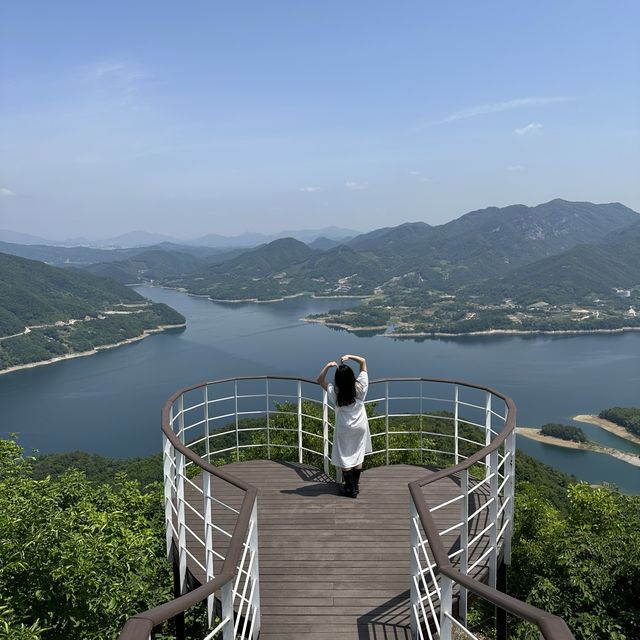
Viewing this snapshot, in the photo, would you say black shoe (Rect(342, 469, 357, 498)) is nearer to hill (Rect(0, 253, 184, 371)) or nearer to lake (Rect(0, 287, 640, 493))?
lake (Rect(0, 287, 640, 493))

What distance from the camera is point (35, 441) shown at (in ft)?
198

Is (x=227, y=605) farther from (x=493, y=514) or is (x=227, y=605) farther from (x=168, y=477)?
(x=493, y=514)

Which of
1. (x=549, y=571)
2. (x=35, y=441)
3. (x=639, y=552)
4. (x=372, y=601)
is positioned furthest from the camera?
(x=35, y=441)

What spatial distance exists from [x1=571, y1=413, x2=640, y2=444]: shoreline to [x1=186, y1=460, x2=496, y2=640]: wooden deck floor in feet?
219

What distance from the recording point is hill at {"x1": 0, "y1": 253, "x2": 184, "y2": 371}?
10462 cm

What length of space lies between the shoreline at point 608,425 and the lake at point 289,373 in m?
0.73

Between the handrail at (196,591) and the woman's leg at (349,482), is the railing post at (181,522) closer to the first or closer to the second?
the handrail at (196,591)

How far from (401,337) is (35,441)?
249ft

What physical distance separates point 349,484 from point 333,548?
0.93 meters

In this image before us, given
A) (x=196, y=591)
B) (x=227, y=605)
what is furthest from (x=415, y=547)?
(x=196, y=591)

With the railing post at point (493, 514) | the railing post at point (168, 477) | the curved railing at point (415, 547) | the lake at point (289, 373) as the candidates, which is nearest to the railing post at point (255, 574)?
the curved railing at point (415, 547)

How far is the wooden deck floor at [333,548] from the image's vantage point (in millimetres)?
3316

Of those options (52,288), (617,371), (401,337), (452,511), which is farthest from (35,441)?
(52,288)

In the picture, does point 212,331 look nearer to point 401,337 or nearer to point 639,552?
point 401,337
